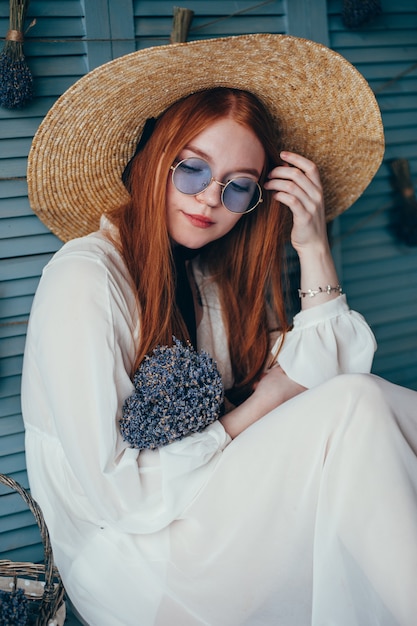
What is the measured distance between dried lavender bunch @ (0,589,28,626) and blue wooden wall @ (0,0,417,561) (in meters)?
→ 0.53

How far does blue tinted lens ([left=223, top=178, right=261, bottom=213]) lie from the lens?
202 centimetres

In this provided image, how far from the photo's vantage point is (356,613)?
5.34ft

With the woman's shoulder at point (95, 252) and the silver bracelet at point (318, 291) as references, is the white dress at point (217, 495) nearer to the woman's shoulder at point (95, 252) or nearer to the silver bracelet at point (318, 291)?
the woman's shoulder at point (95, 252)

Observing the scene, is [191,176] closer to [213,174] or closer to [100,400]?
[213,174]

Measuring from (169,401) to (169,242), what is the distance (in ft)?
1.75

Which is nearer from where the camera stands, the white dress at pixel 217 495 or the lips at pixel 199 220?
the white dress at pixel 217 495

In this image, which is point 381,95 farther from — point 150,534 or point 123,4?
point 150,534

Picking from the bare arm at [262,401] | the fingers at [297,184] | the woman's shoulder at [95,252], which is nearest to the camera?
the woman's shoulder at [95,252]

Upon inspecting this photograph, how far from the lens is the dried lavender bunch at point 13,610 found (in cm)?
190

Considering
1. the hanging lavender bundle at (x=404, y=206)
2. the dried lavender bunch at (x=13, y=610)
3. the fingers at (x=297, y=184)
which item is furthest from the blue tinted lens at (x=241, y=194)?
the dried lavender bunch at (x=13, y=610)

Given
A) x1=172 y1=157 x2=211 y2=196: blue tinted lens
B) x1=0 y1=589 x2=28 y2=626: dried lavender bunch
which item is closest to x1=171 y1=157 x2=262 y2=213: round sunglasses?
x1=172 y1=157 x2=211 y2=196: blue tinted lens

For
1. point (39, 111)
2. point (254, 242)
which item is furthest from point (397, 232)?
point (39, 111)

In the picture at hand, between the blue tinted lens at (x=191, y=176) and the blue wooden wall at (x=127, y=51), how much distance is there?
2.04 ft

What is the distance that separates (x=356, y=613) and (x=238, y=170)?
123 cm
